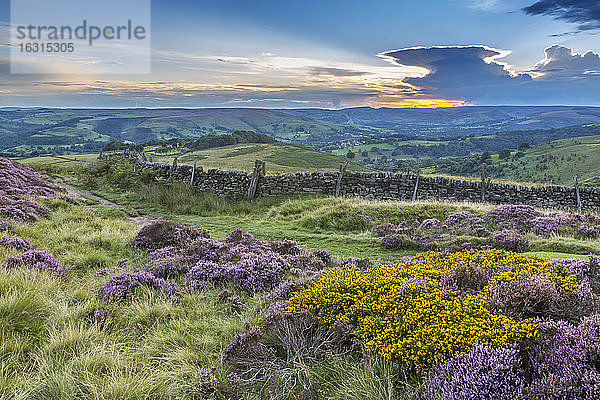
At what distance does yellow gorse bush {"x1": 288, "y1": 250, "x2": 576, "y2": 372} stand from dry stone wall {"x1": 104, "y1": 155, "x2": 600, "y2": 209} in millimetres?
16515

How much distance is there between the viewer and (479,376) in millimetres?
3346

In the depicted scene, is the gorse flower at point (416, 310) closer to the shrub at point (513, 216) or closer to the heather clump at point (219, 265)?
the heather clump at point (219, 265)

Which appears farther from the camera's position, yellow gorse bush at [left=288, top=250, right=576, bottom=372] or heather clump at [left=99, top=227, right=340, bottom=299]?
heather clump at [left=99, top=227, right=340, bottom=299]

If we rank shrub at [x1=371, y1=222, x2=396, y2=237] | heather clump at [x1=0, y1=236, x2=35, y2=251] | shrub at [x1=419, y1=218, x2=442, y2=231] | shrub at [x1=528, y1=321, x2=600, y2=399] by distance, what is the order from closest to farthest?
shrub at [x1=528, y1=321, x2=600, y2=399]
heather clump at [x1=0, y1=236, x2=35, y2=251]
shrub at [x1=371, y1=222, x2=396, y2=237]
shrub at [x1=419, y1=218, x2=442, y2=231]

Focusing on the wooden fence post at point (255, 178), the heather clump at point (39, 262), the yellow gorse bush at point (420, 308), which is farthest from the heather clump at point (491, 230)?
the wooden fence post at point (255, 178)

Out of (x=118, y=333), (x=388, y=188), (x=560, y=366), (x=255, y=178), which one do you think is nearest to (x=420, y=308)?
(x=560, y=366)

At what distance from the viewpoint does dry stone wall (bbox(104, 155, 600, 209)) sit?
69.8 feet

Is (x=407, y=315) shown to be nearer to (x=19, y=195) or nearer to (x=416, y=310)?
(x=416, y=310)

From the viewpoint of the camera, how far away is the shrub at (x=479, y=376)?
3.24 m

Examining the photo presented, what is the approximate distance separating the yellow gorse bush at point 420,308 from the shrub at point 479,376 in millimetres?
158

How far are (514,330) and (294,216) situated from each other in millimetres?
13702

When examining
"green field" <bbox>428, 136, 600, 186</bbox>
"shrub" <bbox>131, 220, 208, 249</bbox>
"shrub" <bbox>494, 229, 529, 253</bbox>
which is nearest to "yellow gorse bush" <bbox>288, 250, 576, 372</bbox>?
"shrub" <bbox>494, 229, 529, 253</bbox>

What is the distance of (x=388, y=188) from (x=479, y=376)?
20.0 m

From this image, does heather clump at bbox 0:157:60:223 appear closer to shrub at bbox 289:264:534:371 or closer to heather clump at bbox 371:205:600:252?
shrub at bbox 289:264:534:371
